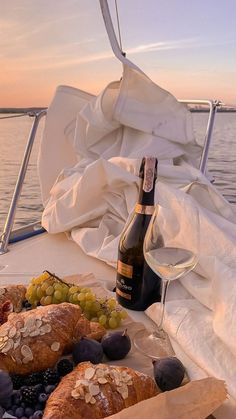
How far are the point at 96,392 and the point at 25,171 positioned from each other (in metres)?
1.34

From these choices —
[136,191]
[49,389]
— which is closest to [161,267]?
[49,389]

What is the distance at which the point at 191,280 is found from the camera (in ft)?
4.00

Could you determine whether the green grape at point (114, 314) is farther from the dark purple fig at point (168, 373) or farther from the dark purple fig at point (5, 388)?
the dark purple fig at point (5, 388)

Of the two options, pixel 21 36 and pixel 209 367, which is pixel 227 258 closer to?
pixel 209 367

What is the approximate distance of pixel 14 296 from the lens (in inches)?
43.1

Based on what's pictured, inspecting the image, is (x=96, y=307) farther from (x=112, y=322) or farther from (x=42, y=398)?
(x=42, y=398)

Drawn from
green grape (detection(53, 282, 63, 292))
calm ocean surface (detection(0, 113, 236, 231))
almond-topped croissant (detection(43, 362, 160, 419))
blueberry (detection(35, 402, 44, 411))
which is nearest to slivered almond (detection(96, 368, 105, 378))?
almond-topped croissant (detection(43, 362, 160, 419))

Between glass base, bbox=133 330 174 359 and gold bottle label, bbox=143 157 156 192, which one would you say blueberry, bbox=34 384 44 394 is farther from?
gold bottle label, bbox=143 157 156 192

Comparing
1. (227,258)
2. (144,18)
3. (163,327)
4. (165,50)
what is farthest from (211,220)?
(165,50)

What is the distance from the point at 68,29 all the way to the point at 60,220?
229cm

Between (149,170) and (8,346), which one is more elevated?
(149,170)

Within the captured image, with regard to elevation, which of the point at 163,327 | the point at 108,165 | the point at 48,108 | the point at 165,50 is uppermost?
the point at 165,50

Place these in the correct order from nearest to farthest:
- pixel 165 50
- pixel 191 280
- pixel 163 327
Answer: pixel 163 327
pixel 191 280
pixel 165 50

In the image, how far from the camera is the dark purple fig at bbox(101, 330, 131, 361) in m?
0.94
